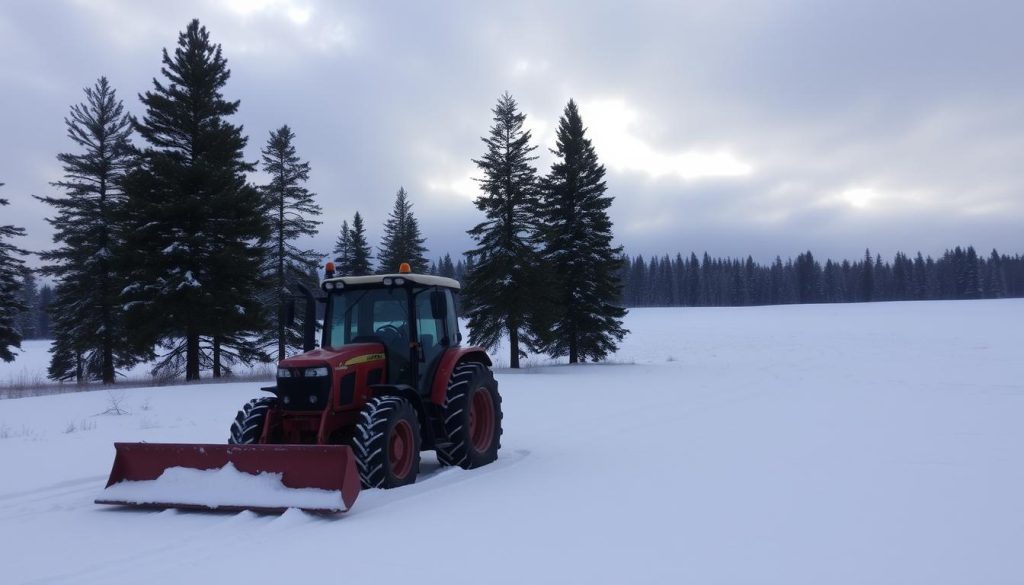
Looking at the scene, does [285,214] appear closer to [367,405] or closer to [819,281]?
[367,405]

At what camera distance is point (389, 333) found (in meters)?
8.72

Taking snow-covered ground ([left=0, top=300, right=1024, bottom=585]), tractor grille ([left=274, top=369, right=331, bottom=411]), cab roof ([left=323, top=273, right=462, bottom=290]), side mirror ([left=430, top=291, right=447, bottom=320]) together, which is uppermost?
cab roof ([left=323, top=273, right=462, bottom=290])

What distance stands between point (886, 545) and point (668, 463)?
3.56 metres

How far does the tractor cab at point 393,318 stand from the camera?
859 centimetres

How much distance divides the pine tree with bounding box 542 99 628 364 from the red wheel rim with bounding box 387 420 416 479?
2058 cm

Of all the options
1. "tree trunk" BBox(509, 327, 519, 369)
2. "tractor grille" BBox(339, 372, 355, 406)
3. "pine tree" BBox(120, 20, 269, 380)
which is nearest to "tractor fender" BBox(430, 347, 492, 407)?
"tractor grille" BBox(339, 372, 355, 406)

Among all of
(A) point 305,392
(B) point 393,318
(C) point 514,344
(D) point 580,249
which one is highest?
(D) point 580,249

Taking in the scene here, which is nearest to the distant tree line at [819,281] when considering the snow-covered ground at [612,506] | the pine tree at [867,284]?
the pine tree at [867,284]

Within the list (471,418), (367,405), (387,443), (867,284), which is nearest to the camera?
(387,443)

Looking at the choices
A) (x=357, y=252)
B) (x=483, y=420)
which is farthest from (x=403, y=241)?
(x=483, y=420)

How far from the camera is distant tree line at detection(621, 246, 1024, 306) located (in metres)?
120

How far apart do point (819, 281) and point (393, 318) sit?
127208mm

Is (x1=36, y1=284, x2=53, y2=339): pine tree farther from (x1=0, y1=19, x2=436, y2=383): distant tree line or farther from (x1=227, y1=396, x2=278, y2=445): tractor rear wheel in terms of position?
(x1=227, y1=396, x2=278, y2=445): tractor rear wheel

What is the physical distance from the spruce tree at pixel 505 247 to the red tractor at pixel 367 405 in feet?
53.9
